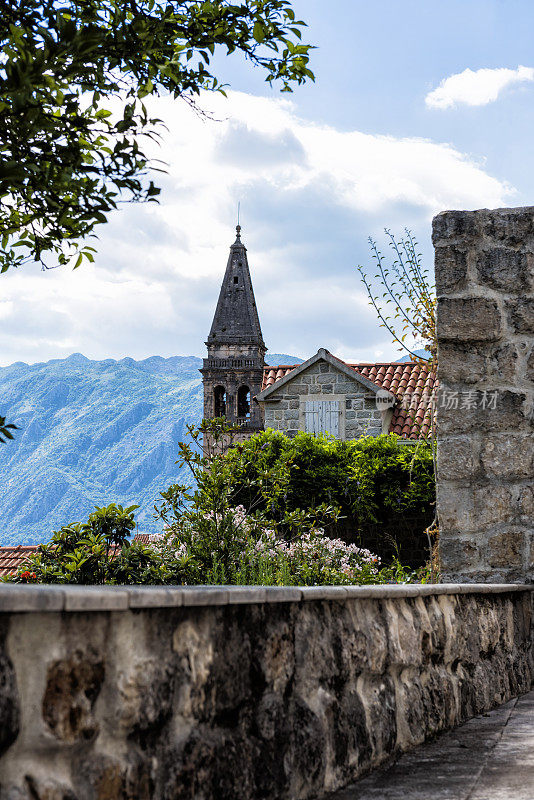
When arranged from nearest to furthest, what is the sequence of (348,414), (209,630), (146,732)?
1. (146,732)
2. (209,630)
3. (348,414)

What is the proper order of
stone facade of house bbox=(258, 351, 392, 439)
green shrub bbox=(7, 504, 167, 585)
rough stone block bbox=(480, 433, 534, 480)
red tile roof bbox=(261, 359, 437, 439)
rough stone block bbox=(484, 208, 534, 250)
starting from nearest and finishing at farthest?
1. rough stone block bbox=(480, 433, 534, 480)
2. rough stone block bbox=(484, 208, 534, 250)
3. green shrub bbox=(7, 504, 167, 585)
4. red tile roof bbox=(261, 359, 437, 439)
5. stone facade of house bbox=(258, 351, 392, 439)

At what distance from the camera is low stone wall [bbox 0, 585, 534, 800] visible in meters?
1.35

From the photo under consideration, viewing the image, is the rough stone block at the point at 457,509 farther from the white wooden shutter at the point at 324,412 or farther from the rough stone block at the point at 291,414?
the rough stone block at the point at 291,414

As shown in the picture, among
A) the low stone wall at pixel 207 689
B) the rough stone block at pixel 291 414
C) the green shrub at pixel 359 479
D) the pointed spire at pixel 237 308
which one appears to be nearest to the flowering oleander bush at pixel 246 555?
the low stone wall at pixel 207 689

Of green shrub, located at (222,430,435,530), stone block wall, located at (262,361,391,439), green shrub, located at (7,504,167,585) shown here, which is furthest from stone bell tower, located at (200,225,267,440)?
green shrub, located at (7,504,167,585)

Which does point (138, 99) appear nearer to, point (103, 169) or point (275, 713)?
point (103, 169)

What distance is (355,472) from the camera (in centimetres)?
1091

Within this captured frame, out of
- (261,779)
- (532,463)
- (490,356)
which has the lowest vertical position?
(261,779)

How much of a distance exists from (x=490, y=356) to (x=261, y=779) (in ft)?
8.93

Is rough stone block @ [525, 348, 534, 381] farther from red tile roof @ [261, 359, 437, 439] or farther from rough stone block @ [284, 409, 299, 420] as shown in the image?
rough stone block @ [284, 409, 299, 420]

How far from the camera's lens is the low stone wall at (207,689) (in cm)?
135


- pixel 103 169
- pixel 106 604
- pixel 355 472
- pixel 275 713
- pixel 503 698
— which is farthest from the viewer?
pixel 355 472

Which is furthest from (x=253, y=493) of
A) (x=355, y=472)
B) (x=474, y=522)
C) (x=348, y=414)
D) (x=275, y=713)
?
(x=348, y=414)

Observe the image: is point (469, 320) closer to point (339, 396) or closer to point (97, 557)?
point (97, 557)
